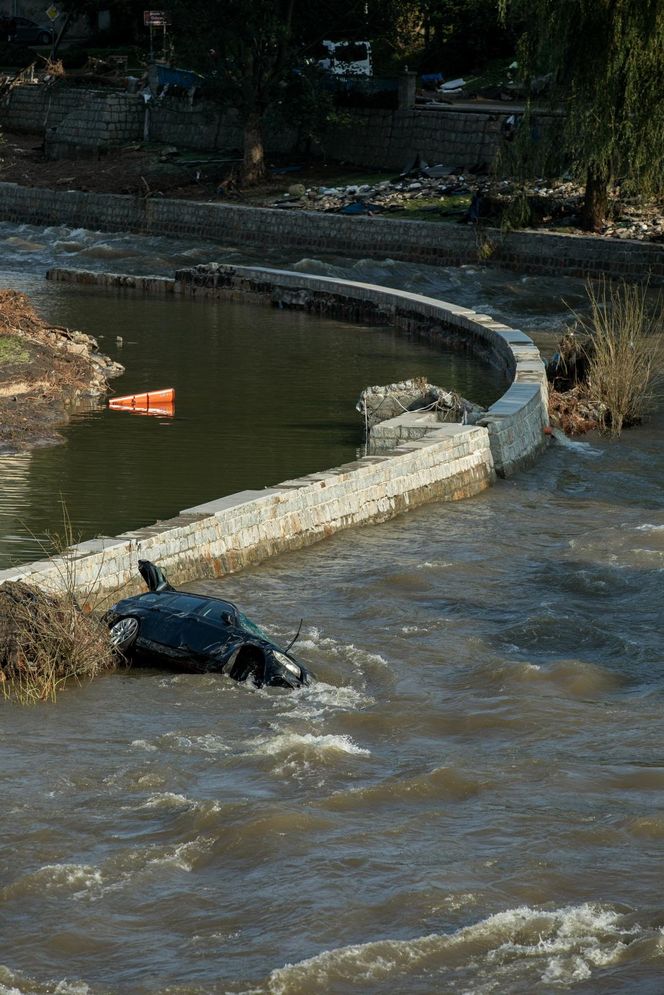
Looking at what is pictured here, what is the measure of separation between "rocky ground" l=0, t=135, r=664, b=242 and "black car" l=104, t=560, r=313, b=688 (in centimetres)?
2375

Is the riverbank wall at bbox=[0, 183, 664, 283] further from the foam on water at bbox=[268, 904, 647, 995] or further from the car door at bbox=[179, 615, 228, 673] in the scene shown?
the foam on water at bbox=[268, 904, 647, 995]

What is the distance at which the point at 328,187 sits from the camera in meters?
42.7

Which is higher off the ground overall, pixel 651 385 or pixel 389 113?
pixel 389 113

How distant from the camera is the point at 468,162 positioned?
41375 mm

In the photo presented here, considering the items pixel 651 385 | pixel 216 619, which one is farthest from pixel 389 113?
pixel 216 619

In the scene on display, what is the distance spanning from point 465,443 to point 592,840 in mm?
8384

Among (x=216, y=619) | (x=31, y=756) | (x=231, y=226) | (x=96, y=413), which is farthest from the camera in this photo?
(x=231, y=226)

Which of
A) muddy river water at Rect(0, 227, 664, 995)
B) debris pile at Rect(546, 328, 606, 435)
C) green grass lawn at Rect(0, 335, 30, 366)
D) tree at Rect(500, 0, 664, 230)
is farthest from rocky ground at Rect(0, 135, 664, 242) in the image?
muddy river water at Rect(0, 227, 664, 995)

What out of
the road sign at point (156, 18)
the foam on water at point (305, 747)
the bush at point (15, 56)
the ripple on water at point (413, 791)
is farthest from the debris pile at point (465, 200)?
the ripple on water at point (413, 791)

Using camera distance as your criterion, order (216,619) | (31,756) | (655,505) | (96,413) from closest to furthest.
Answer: (31,756) → (216,619) → (655,505) → (96,413)

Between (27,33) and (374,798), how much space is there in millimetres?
63245

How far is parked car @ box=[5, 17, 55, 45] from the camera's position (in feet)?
217

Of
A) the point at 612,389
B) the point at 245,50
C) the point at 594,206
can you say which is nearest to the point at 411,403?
the point at 612,389

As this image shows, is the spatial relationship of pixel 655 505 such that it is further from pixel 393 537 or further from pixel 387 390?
pixel 387 390
